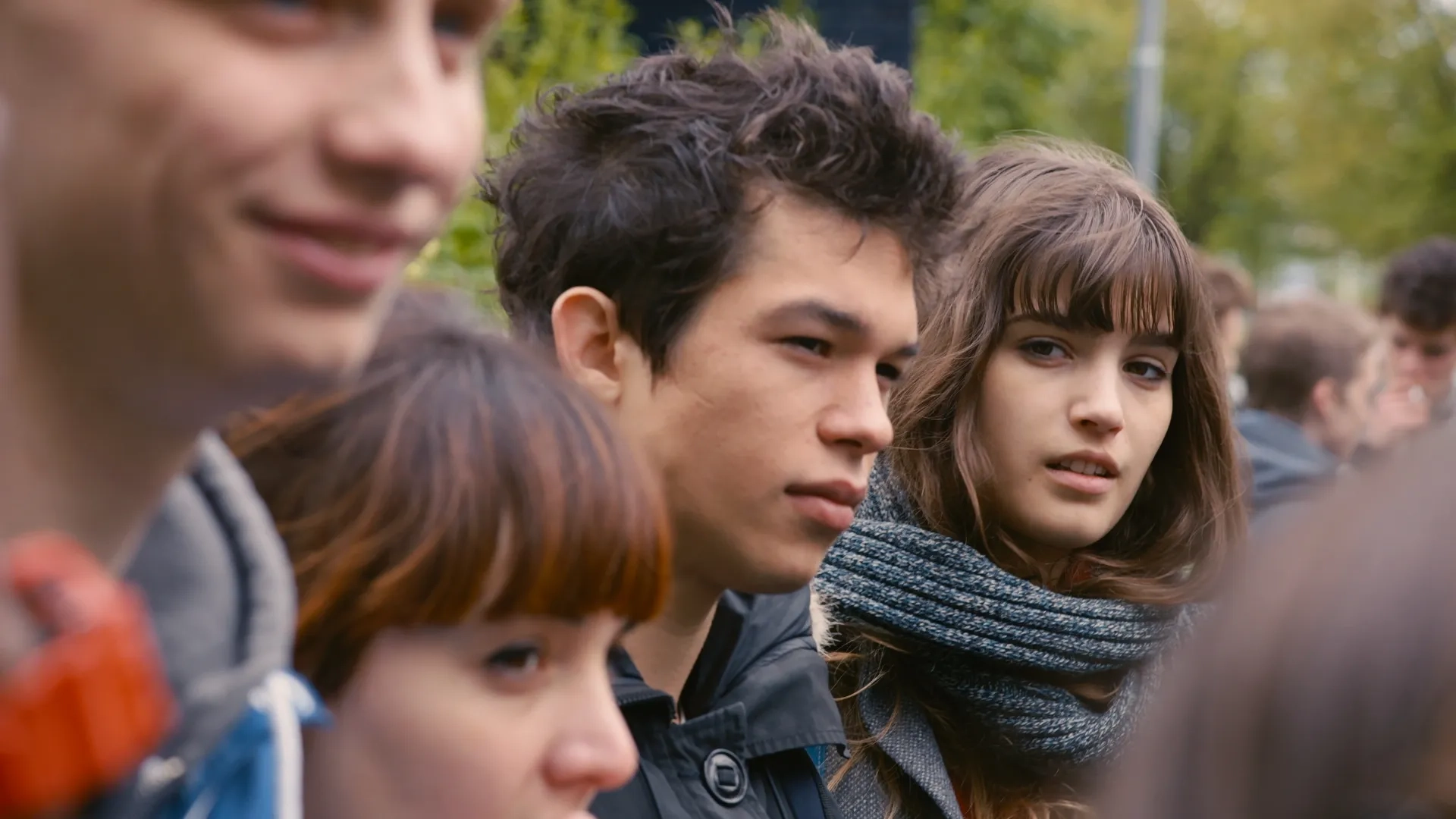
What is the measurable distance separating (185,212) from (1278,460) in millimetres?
5969

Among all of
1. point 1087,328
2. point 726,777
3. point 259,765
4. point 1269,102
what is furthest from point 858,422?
point 1269,102

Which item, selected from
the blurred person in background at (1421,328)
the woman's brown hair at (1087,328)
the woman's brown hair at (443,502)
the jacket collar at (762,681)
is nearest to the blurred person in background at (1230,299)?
the blurred person in background at (1421,328)

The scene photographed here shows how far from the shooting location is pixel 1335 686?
1.14m

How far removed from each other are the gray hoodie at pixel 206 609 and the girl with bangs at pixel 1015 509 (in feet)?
5.69

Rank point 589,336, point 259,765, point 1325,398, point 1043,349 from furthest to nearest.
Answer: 1. point 1325,398
2. point 1043,349
3. point 589,336
4. point 259,765

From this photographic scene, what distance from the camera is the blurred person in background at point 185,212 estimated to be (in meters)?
1.01

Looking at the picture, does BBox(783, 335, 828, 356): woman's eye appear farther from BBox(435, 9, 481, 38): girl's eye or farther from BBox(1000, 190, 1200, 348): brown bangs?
BBox(435, 9, 481, 38): girl's eye

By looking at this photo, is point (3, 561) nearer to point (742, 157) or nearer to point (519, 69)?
point (742, 157)

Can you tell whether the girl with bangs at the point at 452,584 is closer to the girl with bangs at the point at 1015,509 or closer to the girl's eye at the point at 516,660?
the girl's eye at the point at 516,660

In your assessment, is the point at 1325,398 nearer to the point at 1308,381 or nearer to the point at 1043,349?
the point at 1308,381

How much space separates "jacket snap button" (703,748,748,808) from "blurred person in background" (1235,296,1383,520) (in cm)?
487

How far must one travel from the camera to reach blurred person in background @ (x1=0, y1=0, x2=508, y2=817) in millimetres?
1007

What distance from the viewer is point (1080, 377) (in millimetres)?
3125

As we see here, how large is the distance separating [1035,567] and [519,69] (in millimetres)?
3937
